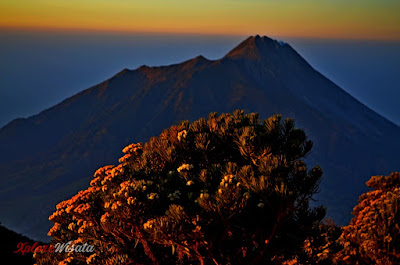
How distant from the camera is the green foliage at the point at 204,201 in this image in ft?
35.1

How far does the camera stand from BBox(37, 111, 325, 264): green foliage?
1070 cm

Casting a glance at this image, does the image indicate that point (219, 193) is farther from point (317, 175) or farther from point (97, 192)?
point (97, 192)

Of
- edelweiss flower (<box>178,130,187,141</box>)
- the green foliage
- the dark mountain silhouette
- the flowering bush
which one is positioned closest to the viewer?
the green foliage

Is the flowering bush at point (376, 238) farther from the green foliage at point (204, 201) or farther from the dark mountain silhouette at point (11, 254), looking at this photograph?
the dark mountain silhouette at point (11, 254)

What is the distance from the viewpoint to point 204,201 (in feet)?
33.8

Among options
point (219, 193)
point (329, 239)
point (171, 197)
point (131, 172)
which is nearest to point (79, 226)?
point (131, 172)

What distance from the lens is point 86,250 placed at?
13516 millimetres

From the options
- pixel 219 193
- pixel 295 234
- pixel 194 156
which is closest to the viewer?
pixel 219 193

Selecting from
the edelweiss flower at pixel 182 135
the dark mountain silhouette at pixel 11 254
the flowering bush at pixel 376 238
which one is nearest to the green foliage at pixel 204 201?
the edelweiss flower at pixel 182 135

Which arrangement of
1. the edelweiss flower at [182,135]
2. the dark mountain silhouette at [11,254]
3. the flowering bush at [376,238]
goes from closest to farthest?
1. the edelweiss flower at [182,135]
2. the flowering bush at [376,238]
3. the dark mountain silhouette at [11,254]

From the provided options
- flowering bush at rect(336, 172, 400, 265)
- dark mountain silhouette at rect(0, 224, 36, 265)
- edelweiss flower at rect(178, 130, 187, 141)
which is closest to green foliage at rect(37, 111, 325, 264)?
edelweiss flower at rect(178, 130, 187, 141)

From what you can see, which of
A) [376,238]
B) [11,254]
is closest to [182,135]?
[376,238]

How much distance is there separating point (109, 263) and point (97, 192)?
212cm

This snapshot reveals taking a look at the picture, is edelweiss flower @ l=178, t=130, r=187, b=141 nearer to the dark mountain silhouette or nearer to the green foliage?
the green foliage
